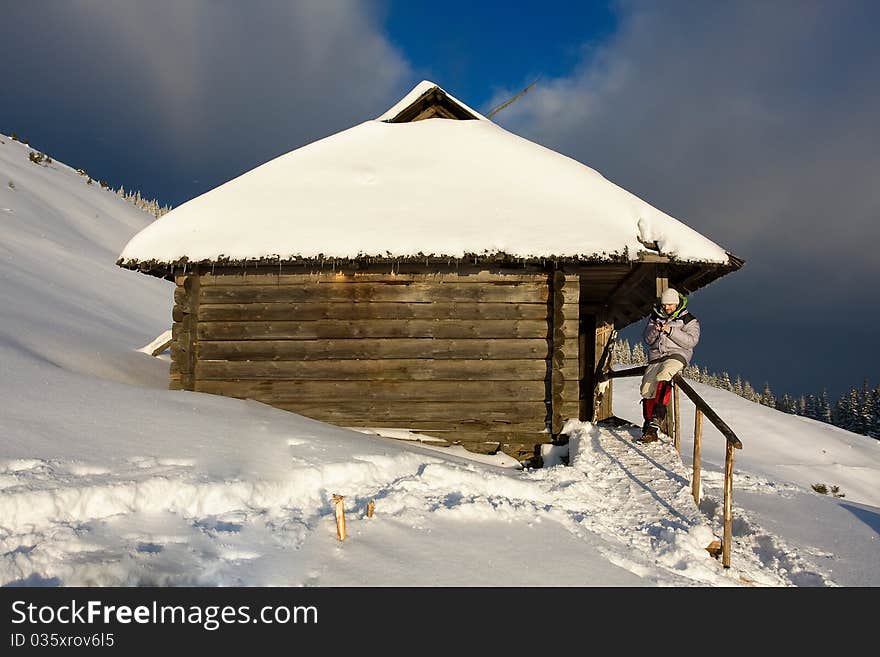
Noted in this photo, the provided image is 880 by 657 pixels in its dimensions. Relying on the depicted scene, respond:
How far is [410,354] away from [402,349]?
13cm

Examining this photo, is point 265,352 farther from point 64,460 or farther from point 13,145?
point 13,145

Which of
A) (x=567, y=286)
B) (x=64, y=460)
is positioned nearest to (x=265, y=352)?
(x=64, y=460)

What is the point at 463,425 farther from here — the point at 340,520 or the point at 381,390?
the point at 340,520

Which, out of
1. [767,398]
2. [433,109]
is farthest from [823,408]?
[433,109]

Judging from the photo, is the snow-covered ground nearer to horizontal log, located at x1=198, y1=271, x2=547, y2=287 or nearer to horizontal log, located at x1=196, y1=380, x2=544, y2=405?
horizontal log, located at x1=196, y1=380, x2=544, y2=405

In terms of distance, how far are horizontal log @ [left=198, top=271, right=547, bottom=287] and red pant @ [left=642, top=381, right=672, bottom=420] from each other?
2102 millimetres

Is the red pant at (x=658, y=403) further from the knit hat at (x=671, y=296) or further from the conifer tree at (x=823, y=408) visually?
the conifer tree at (x=823, y=408)

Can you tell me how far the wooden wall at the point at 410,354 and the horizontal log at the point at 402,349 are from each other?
14 mm

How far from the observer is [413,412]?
7.18 m

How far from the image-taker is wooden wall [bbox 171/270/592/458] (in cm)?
716

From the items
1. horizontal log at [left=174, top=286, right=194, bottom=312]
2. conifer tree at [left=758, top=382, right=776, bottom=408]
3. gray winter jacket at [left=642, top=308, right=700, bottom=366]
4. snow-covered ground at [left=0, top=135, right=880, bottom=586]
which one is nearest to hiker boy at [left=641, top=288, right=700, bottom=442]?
gray winter jacket at [left=642, top=308, right=700, bottom=366]
